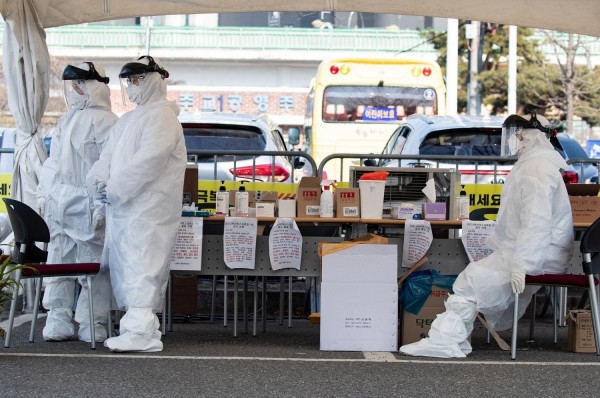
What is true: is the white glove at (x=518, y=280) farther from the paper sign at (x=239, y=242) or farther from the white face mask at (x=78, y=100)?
the white face mask at (x=78, y=100)

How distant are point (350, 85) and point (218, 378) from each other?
12.9m

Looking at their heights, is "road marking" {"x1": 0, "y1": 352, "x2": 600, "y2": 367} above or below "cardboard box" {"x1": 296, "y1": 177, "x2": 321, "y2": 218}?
below

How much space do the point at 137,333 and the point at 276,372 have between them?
Result: 1.19m

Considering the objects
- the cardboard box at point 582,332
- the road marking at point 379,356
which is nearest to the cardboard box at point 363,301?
the road marking at point 379,356

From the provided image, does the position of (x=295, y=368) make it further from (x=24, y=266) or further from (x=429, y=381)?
(x=24, y=266)

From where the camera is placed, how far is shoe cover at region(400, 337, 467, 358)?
23.7 ft

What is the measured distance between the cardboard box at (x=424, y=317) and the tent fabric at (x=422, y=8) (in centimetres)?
264

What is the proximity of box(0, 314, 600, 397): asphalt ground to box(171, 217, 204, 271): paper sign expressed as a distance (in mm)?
602

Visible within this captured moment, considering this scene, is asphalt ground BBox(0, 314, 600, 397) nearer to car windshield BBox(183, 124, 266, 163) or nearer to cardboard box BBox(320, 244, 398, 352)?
cardboard box BBox(320, 244, 398, 352)

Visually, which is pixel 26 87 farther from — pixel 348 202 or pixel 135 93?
pixel 348 202

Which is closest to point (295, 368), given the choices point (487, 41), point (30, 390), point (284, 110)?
point (30, 390)

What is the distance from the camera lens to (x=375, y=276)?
24.7ft

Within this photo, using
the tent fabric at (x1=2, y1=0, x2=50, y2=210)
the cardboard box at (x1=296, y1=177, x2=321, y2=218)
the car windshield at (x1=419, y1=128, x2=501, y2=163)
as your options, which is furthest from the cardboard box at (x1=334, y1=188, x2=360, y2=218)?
the car windshield at (x1=419, y1=128, x2=501, y2=163)

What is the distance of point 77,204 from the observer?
313 inches
